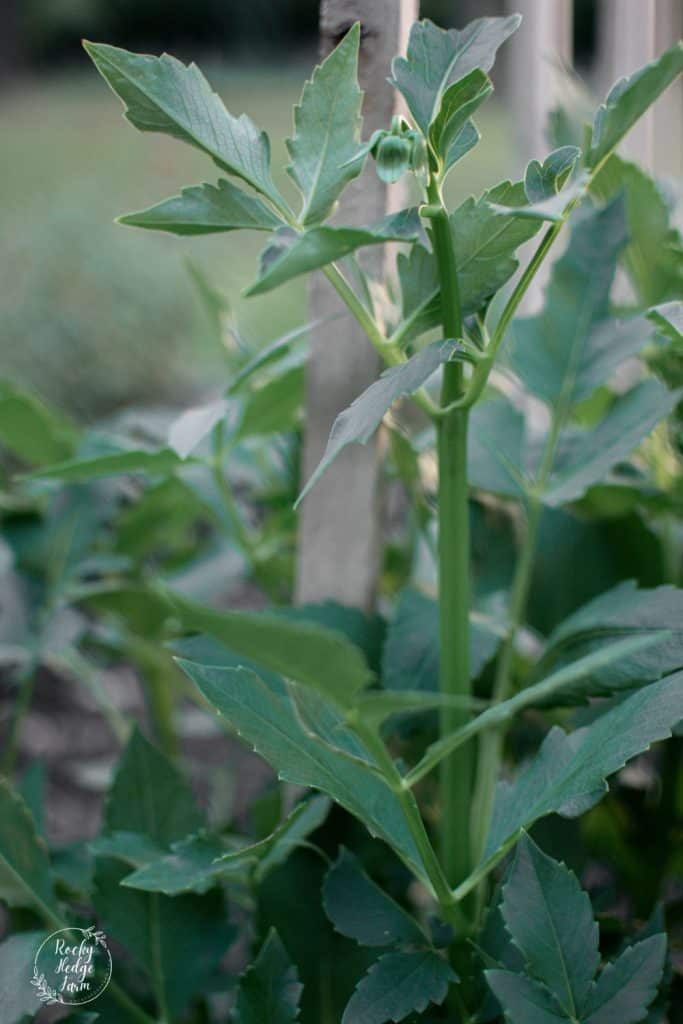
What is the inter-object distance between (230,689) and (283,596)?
394 mm

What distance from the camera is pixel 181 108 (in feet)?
1.42

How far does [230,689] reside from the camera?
0.46m

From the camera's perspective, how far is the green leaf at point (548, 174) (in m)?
0.44

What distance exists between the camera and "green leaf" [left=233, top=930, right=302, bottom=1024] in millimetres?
495

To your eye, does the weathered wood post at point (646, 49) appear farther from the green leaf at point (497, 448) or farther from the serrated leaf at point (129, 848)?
the serrated leaf at point (129, 848)

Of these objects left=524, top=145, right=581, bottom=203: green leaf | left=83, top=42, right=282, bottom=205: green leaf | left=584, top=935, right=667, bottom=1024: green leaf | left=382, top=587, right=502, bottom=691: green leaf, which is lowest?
left=584, top=935, right=667, bottom=1024: green leaf

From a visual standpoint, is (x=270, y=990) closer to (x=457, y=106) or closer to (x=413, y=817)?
(x=413, y=817)

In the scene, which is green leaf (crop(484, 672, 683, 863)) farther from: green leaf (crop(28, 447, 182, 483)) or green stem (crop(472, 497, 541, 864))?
green leaf (crop(28, 447, 182, 483))

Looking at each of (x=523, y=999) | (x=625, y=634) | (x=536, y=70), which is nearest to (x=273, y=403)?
(x=625, y=634)

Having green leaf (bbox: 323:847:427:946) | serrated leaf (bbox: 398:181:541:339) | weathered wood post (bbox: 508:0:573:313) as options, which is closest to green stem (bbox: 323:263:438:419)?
serrated leaf (bbox: 398:181:541:339)

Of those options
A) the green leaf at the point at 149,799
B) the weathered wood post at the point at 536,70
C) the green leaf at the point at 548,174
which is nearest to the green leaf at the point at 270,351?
the green leaf at the point at 548,174

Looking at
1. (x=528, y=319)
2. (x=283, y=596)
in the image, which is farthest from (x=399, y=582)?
(x=528, y=319)

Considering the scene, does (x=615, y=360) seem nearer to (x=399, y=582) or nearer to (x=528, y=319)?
(x=528, y=319)

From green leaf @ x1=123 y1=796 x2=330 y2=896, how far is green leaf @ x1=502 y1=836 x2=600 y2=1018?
0.10 metres
